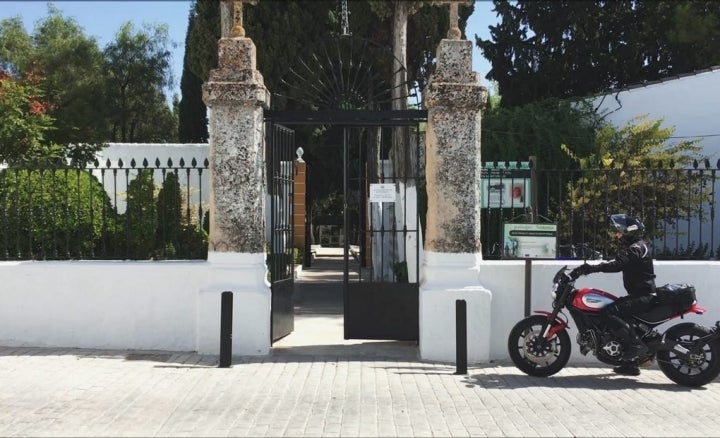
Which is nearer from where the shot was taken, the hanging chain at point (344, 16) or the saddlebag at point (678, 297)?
the saddlebag at point (678, 297)

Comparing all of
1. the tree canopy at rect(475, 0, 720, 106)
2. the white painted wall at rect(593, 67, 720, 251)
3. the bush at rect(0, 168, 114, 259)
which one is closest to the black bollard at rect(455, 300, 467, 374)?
the bush at rect(0, 168, 114, 259)

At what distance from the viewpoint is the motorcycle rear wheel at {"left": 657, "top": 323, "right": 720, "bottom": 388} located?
6.90m

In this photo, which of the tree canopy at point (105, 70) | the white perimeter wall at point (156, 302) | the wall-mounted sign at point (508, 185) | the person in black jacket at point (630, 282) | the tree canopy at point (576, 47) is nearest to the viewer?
the person in black jacket at point (630, 282)

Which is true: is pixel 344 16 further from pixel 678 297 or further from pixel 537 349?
pixel 678 297

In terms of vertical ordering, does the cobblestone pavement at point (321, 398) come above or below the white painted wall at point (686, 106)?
below

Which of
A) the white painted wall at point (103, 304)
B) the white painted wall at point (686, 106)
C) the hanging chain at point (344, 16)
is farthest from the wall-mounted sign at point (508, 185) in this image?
the hanging chain at point (344, 16)

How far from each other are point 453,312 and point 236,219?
2753 mm

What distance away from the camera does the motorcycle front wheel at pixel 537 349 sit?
7191mm

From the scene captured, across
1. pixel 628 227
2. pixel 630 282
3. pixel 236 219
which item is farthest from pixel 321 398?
pixel 628 227

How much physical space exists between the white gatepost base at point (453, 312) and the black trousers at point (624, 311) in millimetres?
1348

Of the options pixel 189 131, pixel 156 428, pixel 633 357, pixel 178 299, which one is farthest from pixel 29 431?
pixel 189 131

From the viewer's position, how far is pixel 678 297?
7.06 m

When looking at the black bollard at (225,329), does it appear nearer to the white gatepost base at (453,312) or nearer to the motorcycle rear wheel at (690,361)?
the white gatepost base at (453,312)

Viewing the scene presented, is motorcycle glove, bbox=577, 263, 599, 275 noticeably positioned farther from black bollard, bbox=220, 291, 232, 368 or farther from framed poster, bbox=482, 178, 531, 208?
black bollard, bbox=220, 291, 232, 368
